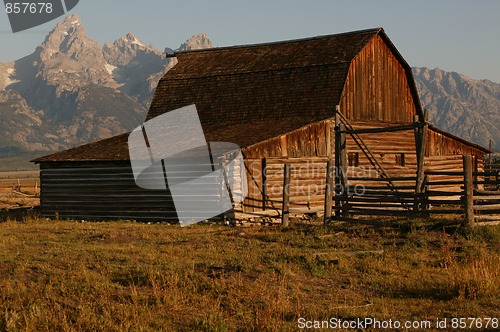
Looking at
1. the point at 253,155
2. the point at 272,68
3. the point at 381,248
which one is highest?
the point at 272,68

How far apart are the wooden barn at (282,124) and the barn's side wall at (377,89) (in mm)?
49

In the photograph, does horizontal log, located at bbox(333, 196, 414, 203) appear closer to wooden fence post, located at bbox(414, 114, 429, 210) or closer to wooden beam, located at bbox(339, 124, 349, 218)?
wooden beam, located at bbox(339, 124, 349, 218)

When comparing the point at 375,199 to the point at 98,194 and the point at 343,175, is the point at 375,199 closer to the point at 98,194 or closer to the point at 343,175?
the point at 343,175

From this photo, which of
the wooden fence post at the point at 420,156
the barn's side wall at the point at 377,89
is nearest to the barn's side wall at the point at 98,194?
the barn's side wall at the point at 377,89

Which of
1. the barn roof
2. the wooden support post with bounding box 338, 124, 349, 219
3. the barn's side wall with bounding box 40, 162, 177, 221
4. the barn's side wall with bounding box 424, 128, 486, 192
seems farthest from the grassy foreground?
the barn's side wall with bounding box 424, 128, 486, 192

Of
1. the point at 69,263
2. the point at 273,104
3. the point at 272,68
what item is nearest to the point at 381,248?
the point at 69,263

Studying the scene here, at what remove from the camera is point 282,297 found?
37.3 ft

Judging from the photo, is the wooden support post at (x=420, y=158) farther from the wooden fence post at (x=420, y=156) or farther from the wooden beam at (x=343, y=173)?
the wooden beam at (x=343, y=173)

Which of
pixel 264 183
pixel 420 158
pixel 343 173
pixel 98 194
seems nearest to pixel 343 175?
pixel 343 173

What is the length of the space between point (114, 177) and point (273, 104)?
8.69 m

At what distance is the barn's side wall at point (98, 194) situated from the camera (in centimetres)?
2672

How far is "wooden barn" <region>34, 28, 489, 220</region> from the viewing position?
1048 inches

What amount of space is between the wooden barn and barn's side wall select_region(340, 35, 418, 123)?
0.16 ft

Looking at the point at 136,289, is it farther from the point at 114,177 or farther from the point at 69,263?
the point at 114,177
